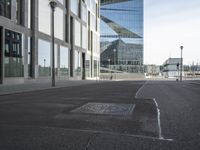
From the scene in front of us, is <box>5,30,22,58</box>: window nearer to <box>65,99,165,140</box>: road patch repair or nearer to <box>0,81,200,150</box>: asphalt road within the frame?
<box>0,81,200,150</box>: asphalt road

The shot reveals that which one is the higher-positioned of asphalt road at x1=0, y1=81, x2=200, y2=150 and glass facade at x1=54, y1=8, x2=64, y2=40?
glass facade at x1=54, y1=8, x2=64, y2=40

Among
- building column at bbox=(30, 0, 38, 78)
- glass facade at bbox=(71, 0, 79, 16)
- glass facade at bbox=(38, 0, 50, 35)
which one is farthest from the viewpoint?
glass facade at bbox=(71, 0, 79, 16)

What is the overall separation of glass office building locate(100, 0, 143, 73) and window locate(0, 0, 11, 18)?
96009 mm

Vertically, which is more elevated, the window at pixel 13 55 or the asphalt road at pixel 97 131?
the window at pixel 13 55

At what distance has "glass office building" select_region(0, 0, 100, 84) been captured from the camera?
127 ft

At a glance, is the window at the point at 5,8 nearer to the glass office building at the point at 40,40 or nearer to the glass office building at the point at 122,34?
the glass office building at the point at 40,40

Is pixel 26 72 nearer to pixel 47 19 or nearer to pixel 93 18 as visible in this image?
pixel 47 19

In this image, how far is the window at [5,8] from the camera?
37.4 m

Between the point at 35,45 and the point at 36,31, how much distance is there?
2.04 meters

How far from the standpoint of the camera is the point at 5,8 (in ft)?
125

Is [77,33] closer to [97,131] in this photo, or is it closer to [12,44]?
[12,44]

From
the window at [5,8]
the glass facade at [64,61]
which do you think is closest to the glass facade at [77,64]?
the glass facade at [64,61]

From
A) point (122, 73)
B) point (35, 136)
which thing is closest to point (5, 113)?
point (35, 136)

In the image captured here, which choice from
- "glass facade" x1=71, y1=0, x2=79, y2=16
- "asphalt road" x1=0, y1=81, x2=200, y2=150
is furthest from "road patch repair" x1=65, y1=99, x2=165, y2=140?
"glass facade" x1=71, y1=0, x2=79, y2=16
